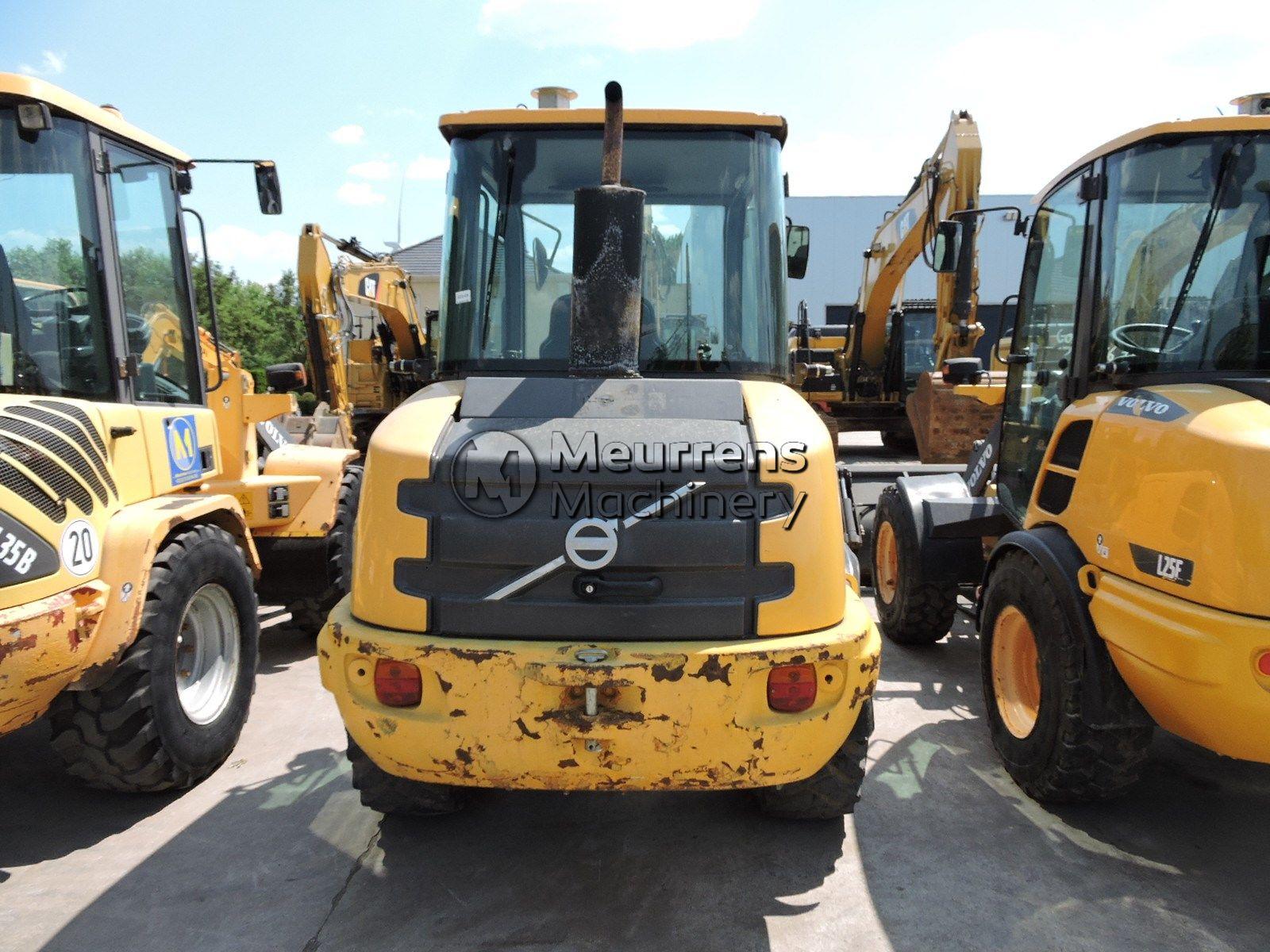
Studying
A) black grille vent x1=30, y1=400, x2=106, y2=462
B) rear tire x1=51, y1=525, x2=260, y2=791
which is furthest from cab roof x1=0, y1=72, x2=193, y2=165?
rear tire x1=51, y1=525, x2=260, y2=791

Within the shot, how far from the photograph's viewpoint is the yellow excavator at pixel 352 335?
10469 millimetres

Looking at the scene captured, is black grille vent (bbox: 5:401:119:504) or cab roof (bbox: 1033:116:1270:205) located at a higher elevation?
cab roof (bbox: 1033:116:1270:205)

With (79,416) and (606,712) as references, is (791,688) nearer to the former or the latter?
(606,712)

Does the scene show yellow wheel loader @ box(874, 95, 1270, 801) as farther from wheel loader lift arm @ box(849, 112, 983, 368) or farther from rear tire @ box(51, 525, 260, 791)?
rear tire @ box(51, 525, 260, 791)

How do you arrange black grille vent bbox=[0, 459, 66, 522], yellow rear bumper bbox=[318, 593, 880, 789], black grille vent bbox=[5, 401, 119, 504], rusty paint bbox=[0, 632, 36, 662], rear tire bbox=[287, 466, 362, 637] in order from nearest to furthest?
yellow rear bumper bbox=[318, 593, 880, 789], rusty paint bbox=[0, 632, 36, 662], black grille vent bbox=[0, 459, 66, 522], black grille vent bbox=[5, 401, 119, 504], rear tire bbox=[287, 466, 362, 637]

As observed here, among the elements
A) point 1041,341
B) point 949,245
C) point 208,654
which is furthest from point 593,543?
point 949,245

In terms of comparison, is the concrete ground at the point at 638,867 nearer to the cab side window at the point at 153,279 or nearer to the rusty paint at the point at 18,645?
the rusty paint at the point at 18,645

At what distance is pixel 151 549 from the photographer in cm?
344

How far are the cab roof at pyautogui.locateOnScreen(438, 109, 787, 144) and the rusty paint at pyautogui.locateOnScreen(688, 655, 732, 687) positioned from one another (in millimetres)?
2315

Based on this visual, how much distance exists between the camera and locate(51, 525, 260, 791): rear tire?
11.1 ft

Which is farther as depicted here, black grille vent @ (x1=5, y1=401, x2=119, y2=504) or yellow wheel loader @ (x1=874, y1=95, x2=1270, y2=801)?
black grille vent @ (x1=5, y1=401, x2=119, y2=504)

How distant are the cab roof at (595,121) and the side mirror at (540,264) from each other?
522mm

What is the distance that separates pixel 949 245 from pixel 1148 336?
168 cm

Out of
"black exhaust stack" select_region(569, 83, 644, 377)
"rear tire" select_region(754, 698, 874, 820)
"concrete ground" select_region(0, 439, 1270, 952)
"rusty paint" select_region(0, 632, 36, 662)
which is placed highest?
"black exhaust stack" select_region(569, 83, 644, 377)
